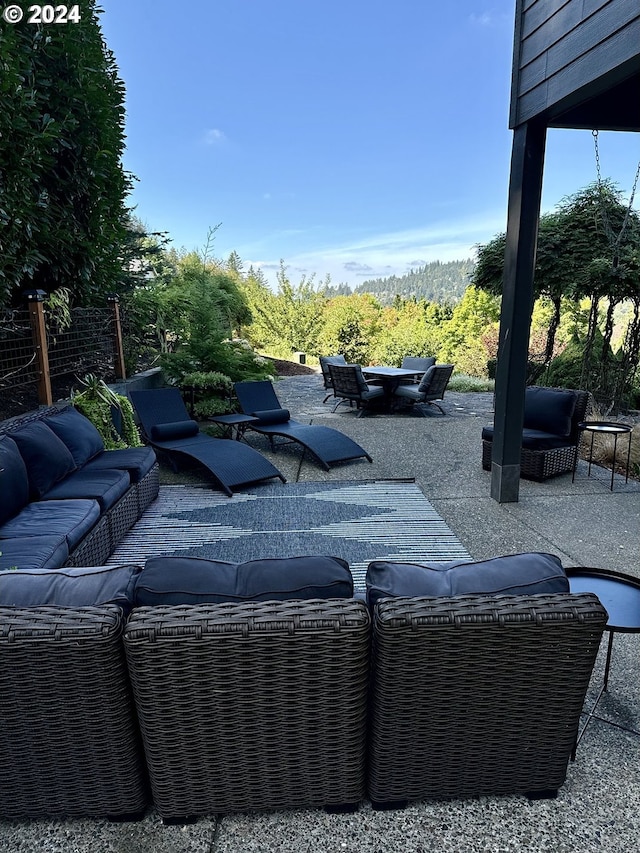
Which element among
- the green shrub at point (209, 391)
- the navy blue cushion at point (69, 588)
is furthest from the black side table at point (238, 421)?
the navy blue cushion at point (69, 588)

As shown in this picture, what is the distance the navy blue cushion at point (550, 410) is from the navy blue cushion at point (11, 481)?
4363 millimetres

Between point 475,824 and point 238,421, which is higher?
point 238,421

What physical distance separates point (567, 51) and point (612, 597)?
10.9 feet

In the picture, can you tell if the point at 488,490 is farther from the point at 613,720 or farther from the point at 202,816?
the point at 202,816

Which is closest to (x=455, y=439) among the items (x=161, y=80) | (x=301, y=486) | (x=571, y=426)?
(x=571, y=426)

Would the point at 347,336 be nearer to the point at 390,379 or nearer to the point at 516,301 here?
the point at 390,379

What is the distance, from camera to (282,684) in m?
1.55

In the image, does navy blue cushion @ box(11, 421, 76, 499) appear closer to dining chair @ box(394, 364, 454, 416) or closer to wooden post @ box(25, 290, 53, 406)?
wooden post @ box(25, 290, 53, 406)

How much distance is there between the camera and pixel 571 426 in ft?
17.8

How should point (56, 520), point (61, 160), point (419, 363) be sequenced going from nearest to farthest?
point (56, 520)
point (61, 160)
point (419, 363)

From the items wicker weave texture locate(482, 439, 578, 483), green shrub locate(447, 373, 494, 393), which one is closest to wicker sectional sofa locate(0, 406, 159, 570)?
wicker weave texture locate(482, 439, 578, 483)

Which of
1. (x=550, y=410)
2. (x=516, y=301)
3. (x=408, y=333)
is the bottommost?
(x=550, y=410)

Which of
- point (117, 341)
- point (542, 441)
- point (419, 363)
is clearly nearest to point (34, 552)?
point (542, 441)

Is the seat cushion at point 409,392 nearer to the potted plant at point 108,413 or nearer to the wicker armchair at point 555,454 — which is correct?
the wicker armchair at point 555,454
